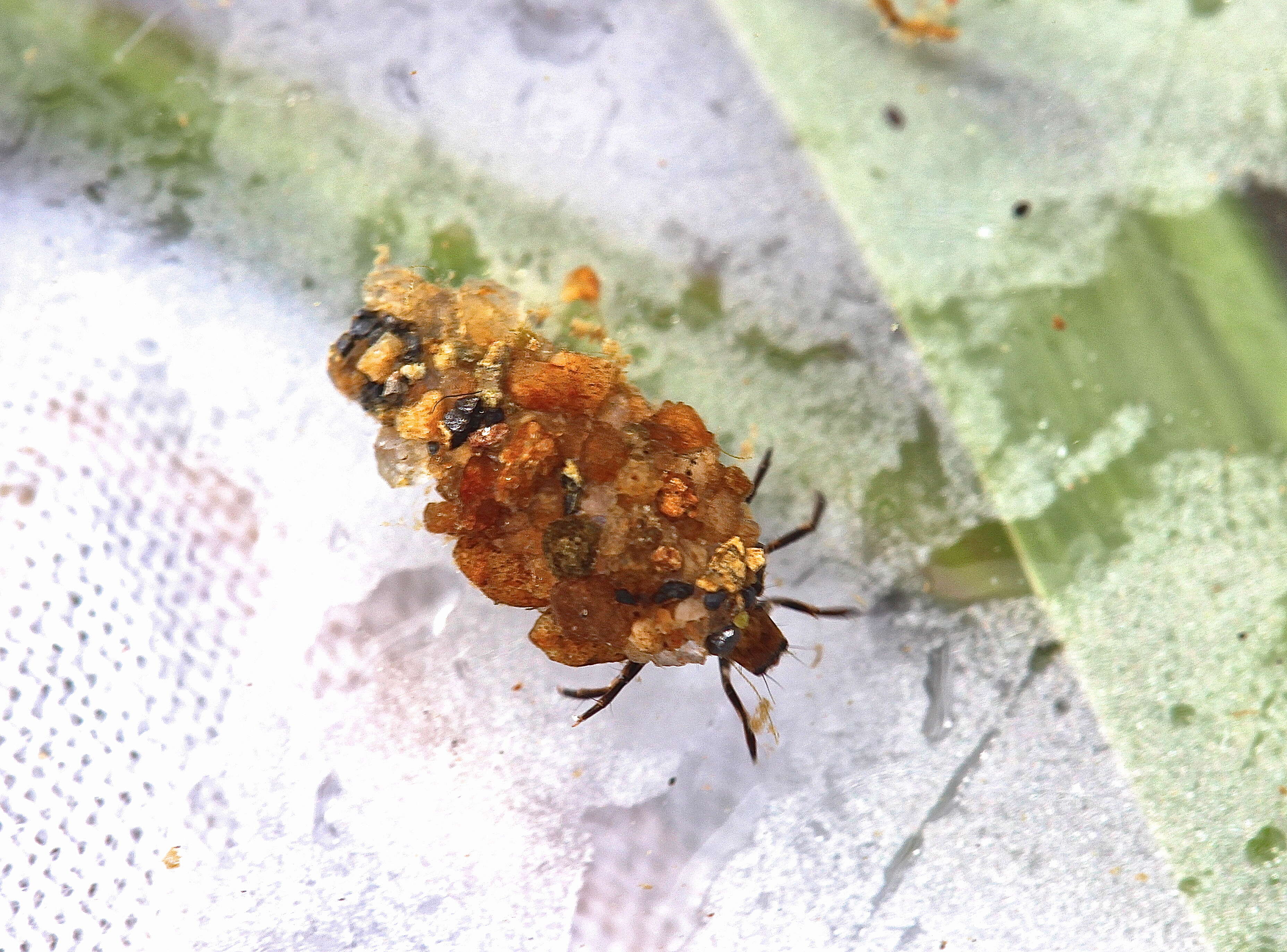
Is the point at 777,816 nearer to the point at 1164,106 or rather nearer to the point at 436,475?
the point at 436,475

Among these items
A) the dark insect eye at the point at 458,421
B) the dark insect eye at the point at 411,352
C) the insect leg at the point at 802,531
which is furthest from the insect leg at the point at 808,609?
the dark insect eye at the point at 411,352

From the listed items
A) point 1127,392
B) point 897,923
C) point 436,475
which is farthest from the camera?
point 1127,392

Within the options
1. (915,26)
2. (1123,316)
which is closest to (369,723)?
(1123,316)

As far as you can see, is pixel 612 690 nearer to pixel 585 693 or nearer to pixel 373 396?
pixel 585 693

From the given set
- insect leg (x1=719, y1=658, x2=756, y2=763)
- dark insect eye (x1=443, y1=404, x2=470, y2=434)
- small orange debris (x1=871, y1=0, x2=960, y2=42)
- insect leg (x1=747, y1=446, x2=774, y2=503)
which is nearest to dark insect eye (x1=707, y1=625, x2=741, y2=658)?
insect leg (x1=719, y1=658, x2=756, y2=763)

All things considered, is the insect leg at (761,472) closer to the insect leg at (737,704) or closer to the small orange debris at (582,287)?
the insect leg at (737,704)

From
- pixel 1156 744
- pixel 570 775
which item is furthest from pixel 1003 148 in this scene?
pixel 570 775
